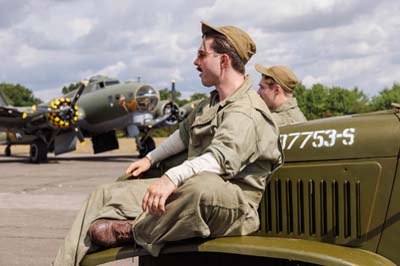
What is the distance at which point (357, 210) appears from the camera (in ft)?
10.7

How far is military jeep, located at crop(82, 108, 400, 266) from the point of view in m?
3.06

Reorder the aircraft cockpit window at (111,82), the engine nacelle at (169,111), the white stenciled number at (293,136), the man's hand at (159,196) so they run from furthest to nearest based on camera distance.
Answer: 1. the engine nacelle at (169,111)
2. the aircraft cockpit window at (111,82)
3. the white stenciled number at (293,136)
4. the man's hand at (159,196)

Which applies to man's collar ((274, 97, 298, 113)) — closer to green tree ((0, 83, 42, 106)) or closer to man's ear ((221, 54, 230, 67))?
man's ear ((221, 54, 230, 67))

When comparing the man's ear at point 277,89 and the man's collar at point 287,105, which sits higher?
the man's ear at point 277,89

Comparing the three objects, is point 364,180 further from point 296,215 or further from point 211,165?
point 211,165

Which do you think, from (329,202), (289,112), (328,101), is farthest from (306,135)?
(328,101)

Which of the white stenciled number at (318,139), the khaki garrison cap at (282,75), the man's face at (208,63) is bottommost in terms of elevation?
the white stenciled number at (318,139)

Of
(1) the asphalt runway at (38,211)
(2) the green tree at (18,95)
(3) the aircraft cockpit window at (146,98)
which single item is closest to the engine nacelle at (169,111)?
(3) the aircraft cockpit window at (146,98)

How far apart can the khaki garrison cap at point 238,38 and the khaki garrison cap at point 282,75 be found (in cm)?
207

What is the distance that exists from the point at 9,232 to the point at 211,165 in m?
6.67

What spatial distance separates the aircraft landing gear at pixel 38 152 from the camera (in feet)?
93.1

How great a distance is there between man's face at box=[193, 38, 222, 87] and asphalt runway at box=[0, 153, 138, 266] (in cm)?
381

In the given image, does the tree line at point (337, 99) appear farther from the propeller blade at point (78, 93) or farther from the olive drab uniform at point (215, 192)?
the olive drab uniform at point (215, 192)

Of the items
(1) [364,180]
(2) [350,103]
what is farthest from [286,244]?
(2) [350,103]
